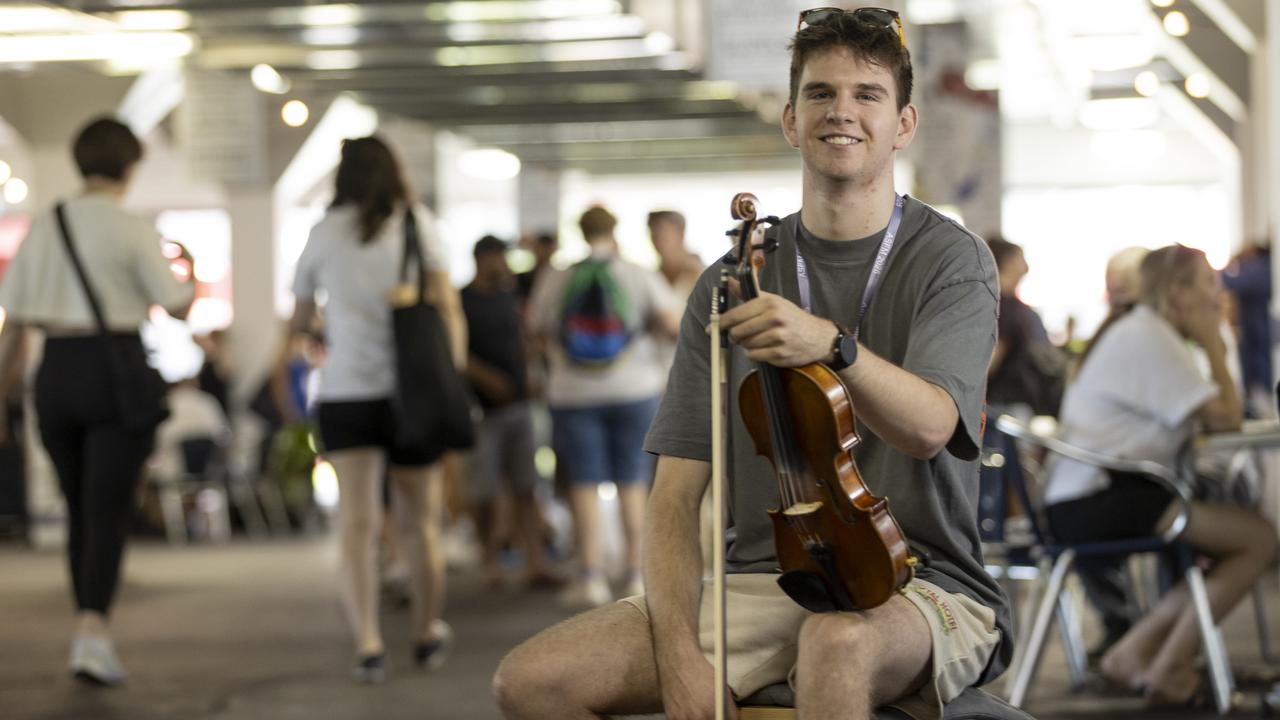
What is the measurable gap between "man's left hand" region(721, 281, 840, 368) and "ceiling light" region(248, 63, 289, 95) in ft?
37.4

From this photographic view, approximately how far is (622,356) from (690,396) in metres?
5.32

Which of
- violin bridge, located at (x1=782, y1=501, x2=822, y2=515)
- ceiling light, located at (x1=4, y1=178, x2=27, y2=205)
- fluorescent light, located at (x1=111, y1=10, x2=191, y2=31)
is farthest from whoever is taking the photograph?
ceiling light, located at (x1=4, y1=178, x2=27, y2=205)

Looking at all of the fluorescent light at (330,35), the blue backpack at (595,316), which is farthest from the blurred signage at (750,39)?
the fluorescent light at (330,35)

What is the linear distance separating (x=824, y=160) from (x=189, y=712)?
3772 mm

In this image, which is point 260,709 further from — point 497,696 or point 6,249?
point 6,249

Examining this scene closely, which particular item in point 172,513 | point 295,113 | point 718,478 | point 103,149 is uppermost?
point 295,113

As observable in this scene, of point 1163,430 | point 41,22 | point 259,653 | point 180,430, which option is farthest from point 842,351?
point 41,22

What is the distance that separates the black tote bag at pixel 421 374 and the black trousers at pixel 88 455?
0.88 m

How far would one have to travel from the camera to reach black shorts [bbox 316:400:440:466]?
6.02 metres

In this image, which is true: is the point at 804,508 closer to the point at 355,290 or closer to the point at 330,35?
the point at 355,290

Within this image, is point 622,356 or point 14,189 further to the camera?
point 14,189

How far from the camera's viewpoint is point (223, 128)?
1516 centimetres

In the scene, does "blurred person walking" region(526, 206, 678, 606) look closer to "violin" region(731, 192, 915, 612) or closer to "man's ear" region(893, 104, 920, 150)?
"man's ear" region(893, 104, 920, 150)

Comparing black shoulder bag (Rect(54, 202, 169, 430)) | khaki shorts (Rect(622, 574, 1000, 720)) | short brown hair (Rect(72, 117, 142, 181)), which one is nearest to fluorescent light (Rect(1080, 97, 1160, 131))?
short brown hair (Rect(72, 117, 142, 181))
